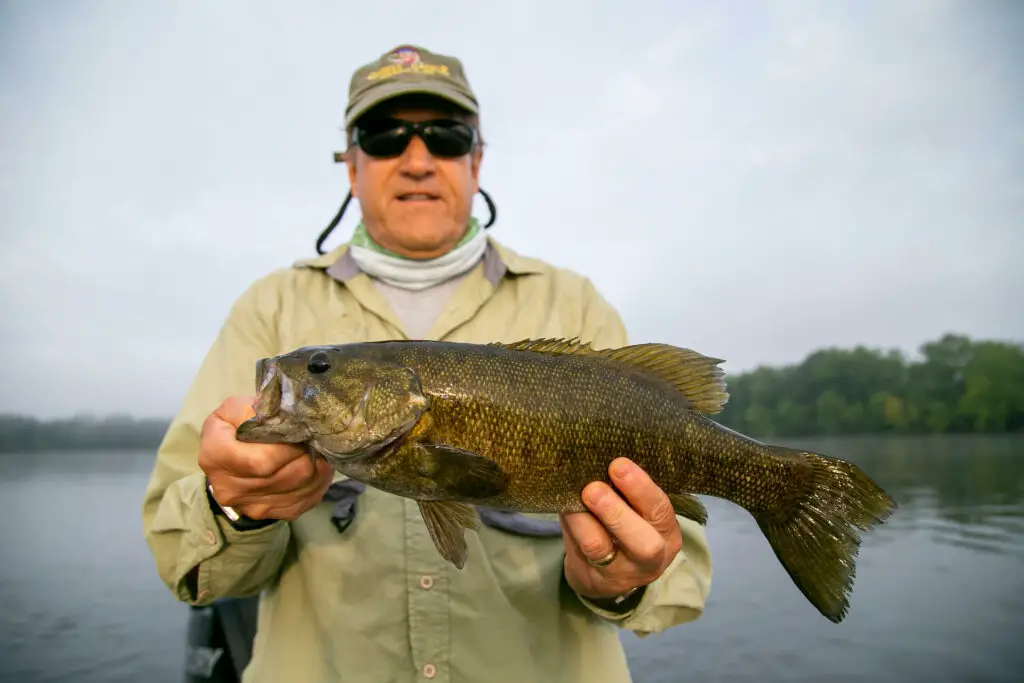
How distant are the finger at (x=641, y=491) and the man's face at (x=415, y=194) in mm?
1951

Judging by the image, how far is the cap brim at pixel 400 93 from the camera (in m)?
3.71

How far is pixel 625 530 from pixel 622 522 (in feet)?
0.13

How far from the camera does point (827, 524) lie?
254 cm

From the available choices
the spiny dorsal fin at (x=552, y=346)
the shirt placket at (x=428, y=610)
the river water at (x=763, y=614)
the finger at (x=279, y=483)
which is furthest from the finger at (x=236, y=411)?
the river water at (x=763, y=614)

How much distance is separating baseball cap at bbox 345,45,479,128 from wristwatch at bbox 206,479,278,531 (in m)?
2.26

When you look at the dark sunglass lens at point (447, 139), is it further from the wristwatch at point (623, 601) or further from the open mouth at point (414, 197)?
the wristwatch at point (623, 601)

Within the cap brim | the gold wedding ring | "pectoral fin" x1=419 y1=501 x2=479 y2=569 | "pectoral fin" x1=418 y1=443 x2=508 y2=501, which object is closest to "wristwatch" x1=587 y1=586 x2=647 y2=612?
the gold wedding ring

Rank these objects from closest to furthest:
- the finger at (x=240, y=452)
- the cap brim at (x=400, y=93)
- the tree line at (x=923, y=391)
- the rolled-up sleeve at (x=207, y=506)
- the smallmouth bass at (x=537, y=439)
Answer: the finger at (x=240, y=452)
the smallmouth bass at (x=537, y=439)
the rolled-up sleeve at (x=207, y=506)
the cap brim at (x=400, y=93)
the tree line at (x=923, y=391)

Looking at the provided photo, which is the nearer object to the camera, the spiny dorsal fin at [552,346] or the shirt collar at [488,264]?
the spiny dorsal fin at [552,346]

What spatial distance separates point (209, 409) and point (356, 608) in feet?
4.09

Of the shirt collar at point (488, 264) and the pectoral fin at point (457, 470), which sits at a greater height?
the shirt collar at point (488, 264)

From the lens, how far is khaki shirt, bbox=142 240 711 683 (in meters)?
3.02

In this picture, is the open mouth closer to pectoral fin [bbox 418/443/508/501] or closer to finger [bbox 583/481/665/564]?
pectoral fin [bbox 418/443/508/501]

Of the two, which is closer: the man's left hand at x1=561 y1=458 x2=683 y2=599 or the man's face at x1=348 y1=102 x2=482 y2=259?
the man's left hand at x1=561 y1=458 x2=683 y2=599
